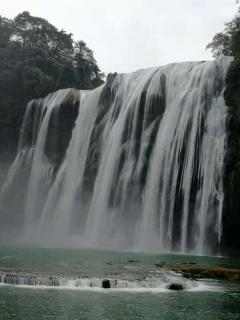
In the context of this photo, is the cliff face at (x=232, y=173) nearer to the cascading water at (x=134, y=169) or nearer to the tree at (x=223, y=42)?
the cascading water at (x=134, y=169)

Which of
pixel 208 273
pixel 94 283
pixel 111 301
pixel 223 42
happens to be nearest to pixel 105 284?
pixel 94 283

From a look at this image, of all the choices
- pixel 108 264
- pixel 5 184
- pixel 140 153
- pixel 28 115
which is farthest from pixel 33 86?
pixel 108 264

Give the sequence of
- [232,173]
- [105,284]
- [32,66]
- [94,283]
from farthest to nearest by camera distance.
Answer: [32,66], [232,173], [94,283], [105,284]

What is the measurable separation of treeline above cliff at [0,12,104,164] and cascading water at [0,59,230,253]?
164 inches

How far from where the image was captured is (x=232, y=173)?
29078 mm

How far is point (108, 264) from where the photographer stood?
20406mm

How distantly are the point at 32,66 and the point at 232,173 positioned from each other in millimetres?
28209

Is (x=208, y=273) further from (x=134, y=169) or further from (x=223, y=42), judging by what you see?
(x=223, y=42)

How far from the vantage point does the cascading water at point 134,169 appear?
30.2 meters

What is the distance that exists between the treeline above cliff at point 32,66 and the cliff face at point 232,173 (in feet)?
72.5

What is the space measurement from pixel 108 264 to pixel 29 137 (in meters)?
26.8

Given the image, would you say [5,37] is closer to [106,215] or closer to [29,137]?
[29,137]

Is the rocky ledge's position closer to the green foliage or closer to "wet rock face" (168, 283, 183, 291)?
"wet rock face" (168, 283, 183, 291)

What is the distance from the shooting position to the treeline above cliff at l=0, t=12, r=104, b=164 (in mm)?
48391
